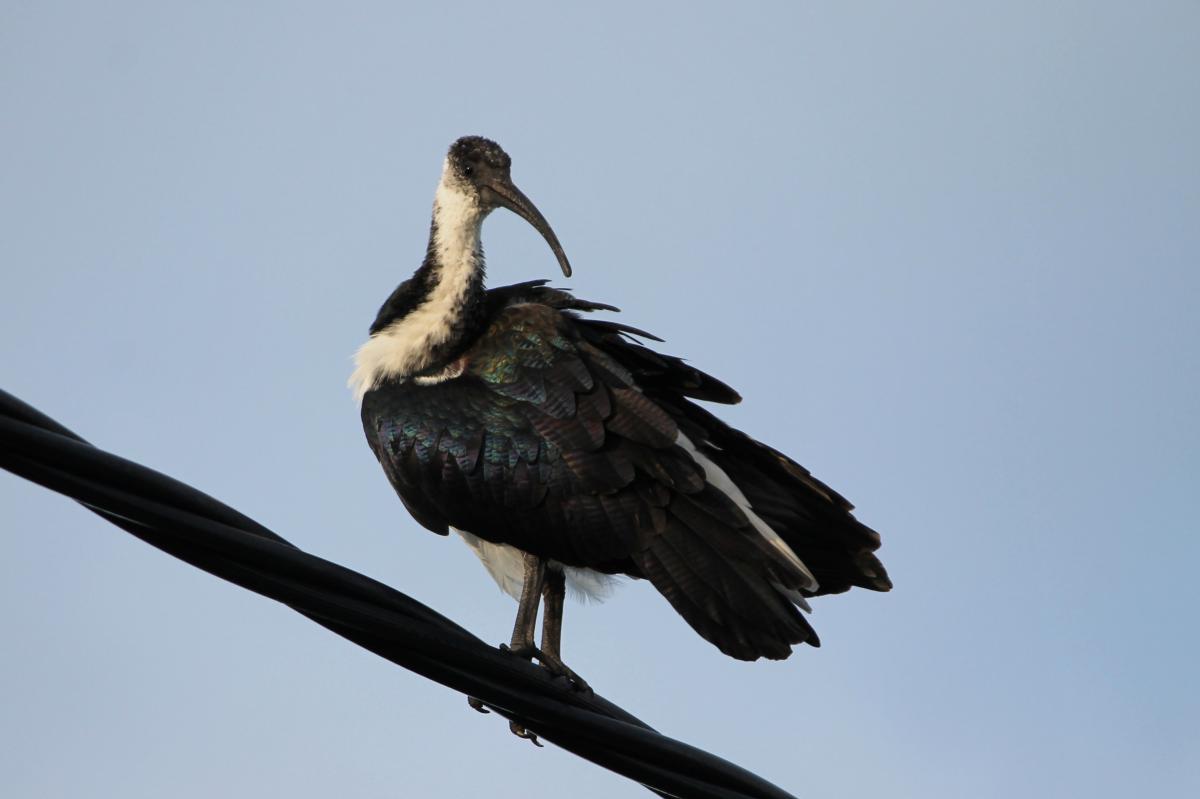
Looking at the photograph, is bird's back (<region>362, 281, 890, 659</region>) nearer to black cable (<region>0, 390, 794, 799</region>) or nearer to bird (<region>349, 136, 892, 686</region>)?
bird (<region>349, 136, 892, 686</region>)

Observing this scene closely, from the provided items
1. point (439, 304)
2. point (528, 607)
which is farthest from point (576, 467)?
point (439, 304)

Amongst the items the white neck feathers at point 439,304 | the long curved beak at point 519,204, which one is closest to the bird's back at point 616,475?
the white neck feathers at point 439,304

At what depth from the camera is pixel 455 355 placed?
7.75m

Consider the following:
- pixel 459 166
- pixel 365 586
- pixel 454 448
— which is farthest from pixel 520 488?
pixel 365 586

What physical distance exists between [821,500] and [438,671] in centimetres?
317

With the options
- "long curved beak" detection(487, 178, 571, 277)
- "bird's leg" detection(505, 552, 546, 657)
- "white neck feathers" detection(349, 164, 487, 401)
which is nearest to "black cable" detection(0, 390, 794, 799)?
"bird's leg" detection(505, 552, 546, 657)

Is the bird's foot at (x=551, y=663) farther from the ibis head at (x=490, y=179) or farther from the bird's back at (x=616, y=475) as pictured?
the ibis head at (x=490, y=179)

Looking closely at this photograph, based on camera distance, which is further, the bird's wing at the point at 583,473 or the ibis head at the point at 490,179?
the ibis head at the point at 490,179

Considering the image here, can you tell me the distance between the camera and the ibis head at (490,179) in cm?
850

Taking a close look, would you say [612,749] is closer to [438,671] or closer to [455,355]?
[438,671]

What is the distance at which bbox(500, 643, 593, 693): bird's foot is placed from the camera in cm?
696

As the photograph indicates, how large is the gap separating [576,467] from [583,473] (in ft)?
0.14

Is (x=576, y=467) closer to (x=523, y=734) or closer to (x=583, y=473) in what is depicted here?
(x=583, y=473)

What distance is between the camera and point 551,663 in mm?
7172
